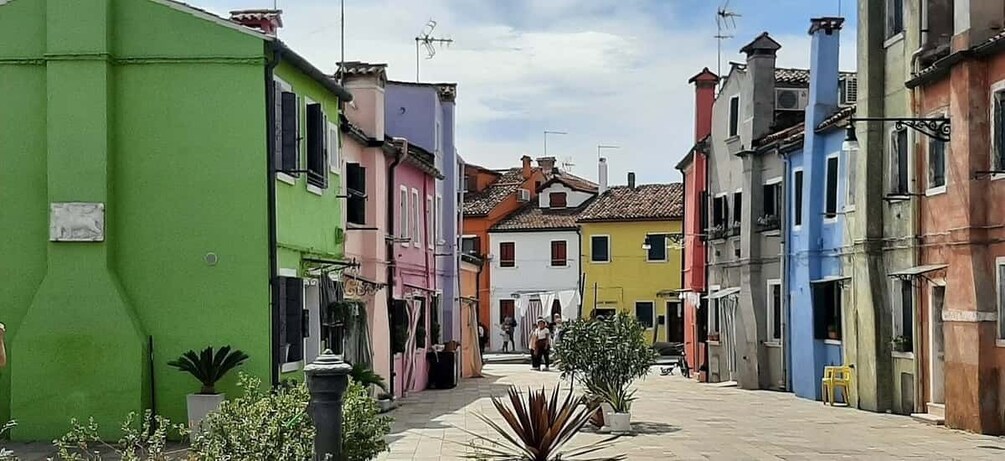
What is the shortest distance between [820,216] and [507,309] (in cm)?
3702

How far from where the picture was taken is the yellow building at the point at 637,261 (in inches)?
2434

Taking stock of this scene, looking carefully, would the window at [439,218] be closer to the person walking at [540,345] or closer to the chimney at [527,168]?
the person walking at [540,345]

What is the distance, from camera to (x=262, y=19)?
74.3 feet

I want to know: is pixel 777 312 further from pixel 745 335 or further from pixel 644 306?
pixel 644 306

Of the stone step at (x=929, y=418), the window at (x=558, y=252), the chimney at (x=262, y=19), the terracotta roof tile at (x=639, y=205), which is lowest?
the stone step at (x=929, y=418)

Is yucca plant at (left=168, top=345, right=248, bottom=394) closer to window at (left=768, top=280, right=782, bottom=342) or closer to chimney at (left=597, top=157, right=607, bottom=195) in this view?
window at (left=768, top=280, right=782, bottom=342)

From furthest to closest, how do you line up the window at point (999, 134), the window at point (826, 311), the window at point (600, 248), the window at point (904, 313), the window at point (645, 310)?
the window at point (600, 248), the window at point (645, 310), the window at point (826, 311), the window at point (904, 313), the window at point (999, 134)

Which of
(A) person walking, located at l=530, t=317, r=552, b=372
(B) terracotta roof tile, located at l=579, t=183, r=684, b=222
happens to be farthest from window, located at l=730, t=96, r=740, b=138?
(B) terracotta roof tile, located at l=579, t=183, r=684, b=222

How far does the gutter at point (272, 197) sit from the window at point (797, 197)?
54.2 ft

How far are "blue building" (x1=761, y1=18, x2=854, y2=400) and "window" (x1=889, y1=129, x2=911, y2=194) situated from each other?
2.54 meters

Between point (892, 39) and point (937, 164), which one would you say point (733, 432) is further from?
point (892, 39)

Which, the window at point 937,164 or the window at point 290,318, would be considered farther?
the window at point 937,164

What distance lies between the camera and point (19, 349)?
17844 mm

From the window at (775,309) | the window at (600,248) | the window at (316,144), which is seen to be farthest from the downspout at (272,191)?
the window at (600,248)
